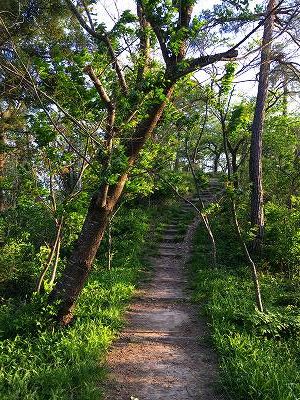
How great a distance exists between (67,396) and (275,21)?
9276mm

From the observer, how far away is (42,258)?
291 inches

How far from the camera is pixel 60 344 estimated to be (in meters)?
4.72

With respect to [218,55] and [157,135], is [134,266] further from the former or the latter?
[218,55]

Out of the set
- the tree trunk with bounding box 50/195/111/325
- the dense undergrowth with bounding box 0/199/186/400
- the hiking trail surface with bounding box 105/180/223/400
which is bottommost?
the hiking trail surface with bounding box 105/180/223/400

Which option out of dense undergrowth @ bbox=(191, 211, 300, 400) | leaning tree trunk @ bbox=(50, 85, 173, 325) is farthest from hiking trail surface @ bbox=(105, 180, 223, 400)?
leaning tree trunk @ bbox=(50, 85, 173, 325)

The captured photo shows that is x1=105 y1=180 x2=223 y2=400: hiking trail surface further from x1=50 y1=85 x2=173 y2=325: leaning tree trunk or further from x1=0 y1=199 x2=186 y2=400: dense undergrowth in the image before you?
x1=50 y1=85 x2=173 y2=325: leaning tree trunk

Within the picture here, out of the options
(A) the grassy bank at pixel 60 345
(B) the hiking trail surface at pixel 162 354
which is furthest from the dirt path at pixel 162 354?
(A) the grassy bank at pixel 60 345

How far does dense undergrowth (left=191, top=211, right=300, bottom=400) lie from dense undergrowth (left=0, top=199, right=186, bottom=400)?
5.07 ft

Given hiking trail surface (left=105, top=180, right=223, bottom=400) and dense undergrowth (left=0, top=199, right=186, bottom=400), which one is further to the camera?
hiking trail surface (left=105, top=180, right=223, bottom=400)

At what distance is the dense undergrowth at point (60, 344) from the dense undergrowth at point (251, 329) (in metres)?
1.54

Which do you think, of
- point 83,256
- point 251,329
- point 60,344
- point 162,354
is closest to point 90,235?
point 83,256

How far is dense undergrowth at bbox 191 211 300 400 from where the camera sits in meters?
3.92

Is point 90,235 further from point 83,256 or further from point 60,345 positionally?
point 60,345

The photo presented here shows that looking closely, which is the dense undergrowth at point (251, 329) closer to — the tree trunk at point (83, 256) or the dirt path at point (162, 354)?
the dirt path at point (162, 354)
